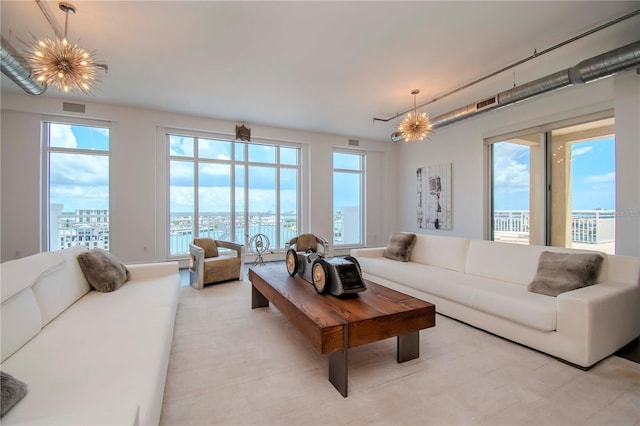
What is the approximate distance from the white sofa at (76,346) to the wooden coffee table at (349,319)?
0.87 meters

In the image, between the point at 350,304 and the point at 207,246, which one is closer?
the point at 350,304

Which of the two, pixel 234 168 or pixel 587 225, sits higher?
pixel 234 168

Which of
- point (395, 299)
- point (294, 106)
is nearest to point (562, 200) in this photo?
point (395, 299)

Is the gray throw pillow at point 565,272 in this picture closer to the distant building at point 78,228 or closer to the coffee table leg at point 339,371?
the coffee table leg at point 339,371

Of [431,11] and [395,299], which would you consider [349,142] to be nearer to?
[431,11]

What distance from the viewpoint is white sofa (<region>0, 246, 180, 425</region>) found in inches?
42.1

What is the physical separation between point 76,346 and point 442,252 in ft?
12.4

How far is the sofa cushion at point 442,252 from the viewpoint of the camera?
360cm

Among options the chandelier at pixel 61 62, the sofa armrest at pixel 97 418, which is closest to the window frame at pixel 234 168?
the chandelier at pixel 61 62

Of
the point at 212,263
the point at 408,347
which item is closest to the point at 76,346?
the point at 408,347

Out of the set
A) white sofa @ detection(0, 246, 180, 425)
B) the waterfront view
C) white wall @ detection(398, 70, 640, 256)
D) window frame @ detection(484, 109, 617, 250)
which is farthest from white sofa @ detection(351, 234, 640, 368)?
white sofa @ detection(0, 246, 180, 425)

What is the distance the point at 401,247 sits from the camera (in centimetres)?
416

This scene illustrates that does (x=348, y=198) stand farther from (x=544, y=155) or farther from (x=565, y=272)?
(x=565, y=272)

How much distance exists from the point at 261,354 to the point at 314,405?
0.73 m
